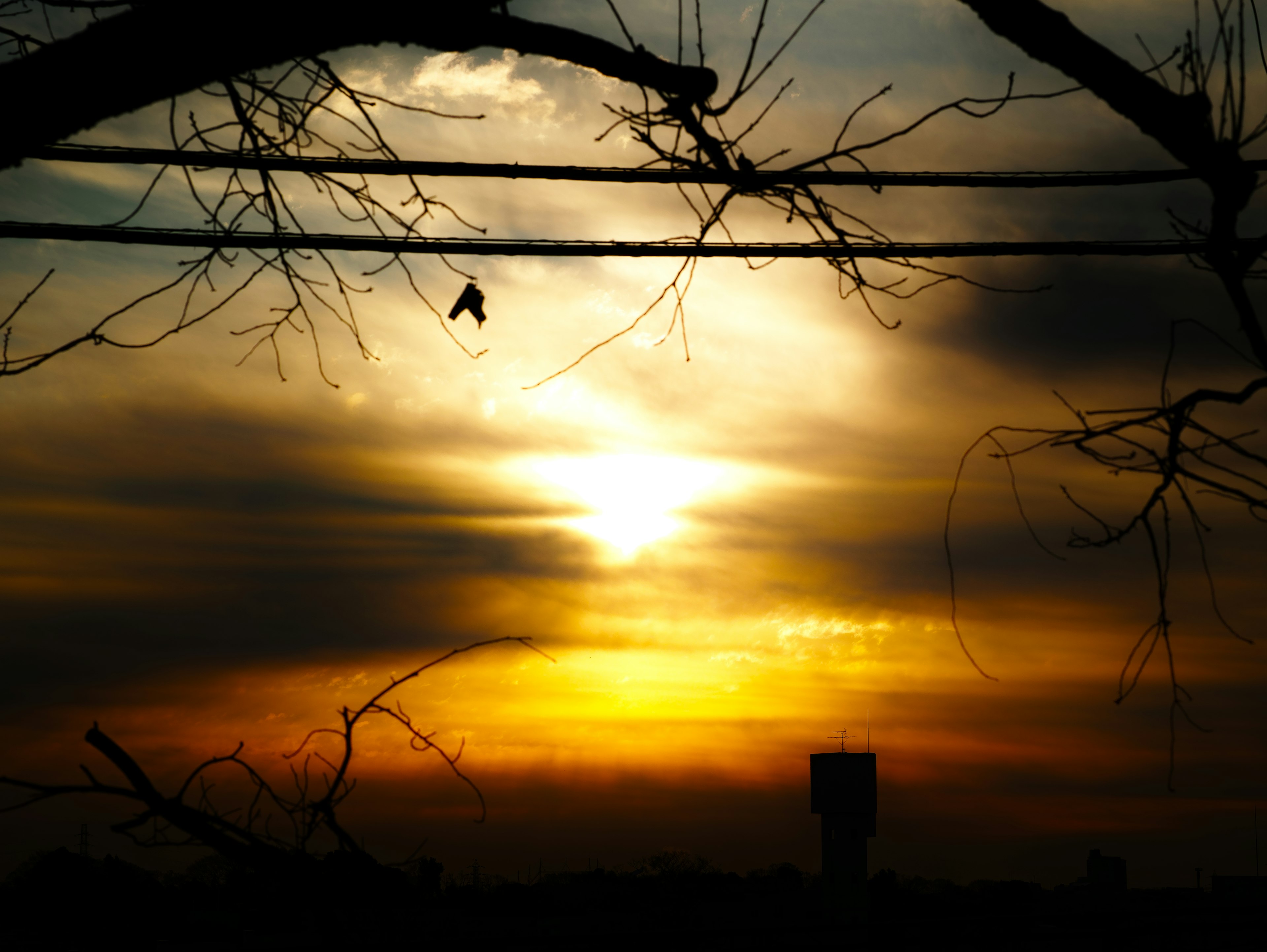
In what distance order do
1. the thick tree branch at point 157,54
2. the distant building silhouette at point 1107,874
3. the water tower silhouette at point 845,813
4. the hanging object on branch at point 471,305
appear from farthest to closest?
the distant building silhouette at point 1107,874 < the water tower silhouette at point 845,813 < the hanging object on branch at point 471,305 < the thick tree branch at point 157,54

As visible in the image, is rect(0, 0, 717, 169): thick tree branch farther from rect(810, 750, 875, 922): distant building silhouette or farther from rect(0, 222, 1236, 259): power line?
rect(810, 750, 875, 922): distant building silhouette

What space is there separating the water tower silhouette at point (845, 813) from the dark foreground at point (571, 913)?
87.1 inches

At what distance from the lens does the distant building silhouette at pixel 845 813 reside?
40.9m

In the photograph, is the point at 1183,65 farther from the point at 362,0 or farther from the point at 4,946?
the point at 4,946

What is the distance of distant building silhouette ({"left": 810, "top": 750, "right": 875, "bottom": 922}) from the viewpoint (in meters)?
40.9

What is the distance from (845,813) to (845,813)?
0.05 feet

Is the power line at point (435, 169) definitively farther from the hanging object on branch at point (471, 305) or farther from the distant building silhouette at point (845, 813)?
the distant building silhouette at point (845, 813)

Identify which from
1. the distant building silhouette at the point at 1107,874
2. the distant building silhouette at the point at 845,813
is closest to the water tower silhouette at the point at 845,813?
the distant building silhouette at the point at 845,813

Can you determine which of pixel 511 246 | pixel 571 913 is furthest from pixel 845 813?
pixel 511 246

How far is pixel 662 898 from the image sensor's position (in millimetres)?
52375

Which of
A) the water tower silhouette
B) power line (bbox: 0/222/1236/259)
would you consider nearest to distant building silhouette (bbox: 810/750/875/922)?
the water tower silhouette

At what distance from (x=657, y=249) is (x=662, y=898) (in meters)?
53.5

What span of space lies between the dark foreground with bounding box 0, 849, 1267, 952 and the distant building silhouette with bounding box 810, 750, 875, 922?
2.36 metres

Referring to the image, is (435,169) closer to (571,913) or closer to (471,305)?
(471,305)
